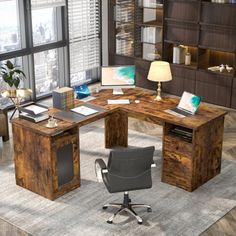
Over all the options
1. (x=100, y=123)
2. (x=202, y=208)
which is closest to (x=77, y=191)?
(x=202, y=208)

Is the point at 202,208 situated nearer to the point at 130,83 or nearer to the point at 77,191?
the point at 77,191

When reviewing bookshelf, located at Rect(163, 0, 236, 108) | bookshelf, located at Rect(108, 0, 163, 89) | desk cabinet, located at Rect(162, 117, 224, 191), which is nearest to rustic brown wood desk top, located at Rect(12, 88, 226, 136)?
desk cabinet, located at Rect(162, 117, 224, 191)

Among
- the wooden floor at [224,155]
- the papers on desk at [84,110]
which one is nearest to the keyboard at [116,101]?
the papers on desk at [84,110]

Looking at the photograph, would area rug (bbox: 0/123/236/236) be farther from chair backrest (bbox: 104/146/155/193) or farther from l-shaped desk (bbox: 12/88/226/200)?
chair backrest (bbox: 104/146/155/193)

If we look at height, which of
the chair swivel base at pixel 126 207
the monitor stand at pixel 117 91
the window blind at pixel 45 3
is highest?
the window blind at pixel 45 3

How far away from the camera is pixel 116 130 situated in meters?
7.26

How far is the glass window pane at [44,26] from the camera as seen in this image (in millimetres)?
9031

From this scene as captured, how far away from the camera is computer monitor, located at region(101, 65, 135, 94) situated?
7.02 metres

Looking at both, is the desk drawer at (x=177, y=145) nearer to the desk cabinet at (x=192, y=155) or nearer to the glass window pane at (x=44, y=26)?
Answer: the desk cabinet at (x=192, y=155)

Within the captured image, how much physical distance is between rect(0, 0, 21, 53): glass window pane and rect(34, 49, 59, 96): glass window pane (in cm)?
→ 52

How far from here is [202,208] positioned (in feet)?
18.8

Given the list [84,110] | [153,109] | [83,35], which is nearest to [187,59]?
[83,35]

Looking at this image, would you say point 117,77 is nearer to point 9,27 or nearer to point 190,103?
point 190,103

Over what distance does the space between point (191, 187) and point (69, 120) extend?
5.34 ft
